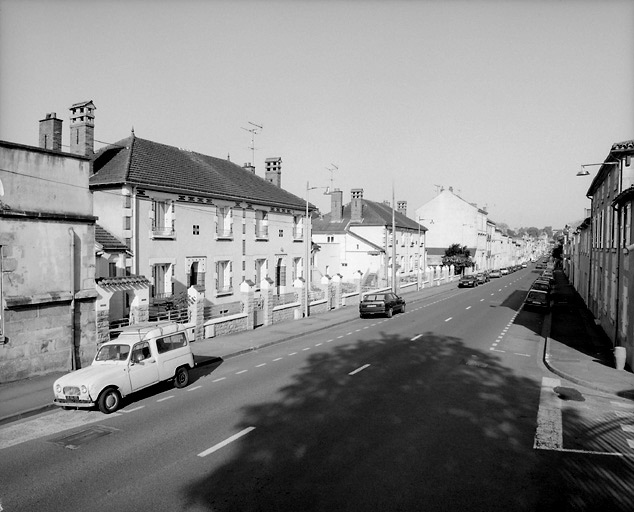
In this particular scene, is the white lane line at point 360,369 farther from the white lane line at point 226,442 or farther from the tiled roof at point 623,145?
the tiled roof at point 623,145

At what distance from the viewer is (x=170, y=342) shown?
44.5 feet

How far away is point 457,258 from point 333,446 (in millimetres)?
62741

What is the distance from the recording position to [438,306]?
35.6 metres

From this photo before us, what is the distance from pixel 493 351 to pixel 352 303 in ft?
59.4

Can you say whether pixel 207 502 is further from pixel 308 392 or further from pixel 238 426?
pixel 308 392

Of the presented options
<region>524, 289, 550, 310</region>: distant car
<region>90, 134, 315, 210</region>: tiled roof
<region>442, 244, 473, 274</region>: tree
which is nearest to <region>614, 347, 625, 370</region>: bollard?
<region>524, 289, 550, 310</region>: distant car

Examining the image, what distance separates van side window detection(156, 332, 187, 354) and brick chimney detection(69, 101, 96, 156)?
13416mm

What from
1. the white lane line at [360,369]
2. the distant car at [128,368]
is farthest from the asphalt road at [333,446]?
the distant car at [128,368]

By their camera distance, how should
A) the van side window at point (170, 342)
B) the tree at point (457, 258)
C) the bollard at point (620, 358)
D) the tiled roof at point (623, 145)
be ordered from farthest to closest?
1. the tree at point (457, 258)
2. the tiled roof at point (623, 145)
3. the bollard at point (620, 358)
4. the van side window at point (170, 342)

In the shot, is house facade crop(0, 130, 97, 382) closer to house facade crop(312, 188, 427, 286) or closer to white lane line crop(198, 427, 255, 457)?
white lane line crop(198, 427, 255, 457)

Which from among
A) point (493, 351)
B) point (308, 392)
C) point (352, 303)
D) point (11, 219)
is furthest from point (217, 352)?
point (352, 303)

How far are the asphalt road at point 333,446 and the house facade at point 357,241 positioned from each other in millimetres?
35274

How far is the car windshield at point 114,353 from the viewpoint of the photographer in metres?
12.3

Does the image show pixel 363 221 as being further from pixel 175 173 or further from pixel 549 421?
pixel 549 421
